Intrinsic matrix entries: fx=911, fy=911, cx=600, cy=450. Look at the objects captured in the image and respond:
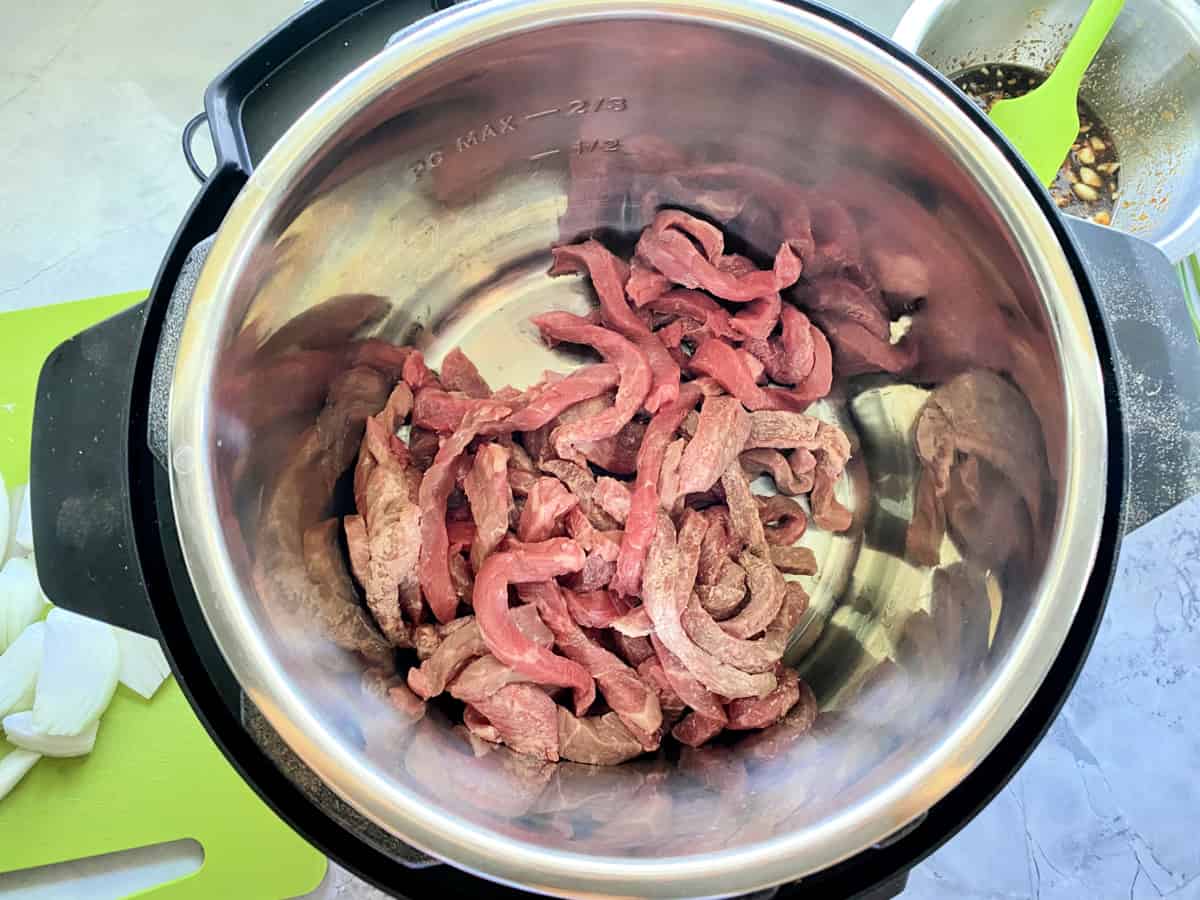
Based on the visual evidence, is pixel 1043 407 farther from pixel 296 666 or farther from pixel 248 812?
pixel 248 812

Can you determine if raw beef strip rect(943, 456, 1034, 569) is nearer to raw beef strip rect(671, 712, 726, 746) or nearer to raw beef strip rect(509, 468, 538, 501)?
raw beef strip rect(671, 712, 726, 746)

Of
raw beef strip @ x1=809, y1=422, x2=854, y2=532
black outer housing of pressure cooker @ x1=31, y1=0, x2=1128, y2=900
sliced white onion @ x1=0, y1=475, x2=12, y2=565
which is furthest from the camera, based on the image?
sliced white onion @ x1=0, y1=475, x2=12, y2=565

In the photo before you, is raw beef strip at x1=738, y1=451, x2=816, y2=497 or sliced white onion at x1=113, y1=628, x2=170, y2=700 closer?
raw beef strip at x1=738, y1=451, x2=816, y2=497

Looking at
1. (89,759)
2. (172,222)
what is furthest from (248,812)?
(172,222)

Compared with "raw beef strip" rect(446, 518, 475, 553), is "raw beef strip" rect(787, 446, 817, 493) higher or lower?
lower

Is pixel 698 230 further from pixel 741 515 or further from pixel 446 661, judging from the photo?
pixel 446 661

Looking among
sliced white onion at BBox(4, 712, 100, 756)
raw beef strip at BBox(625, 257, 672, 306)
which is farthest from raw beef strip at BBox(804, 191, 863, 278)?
sliced white onion at BBox(4, 712, 100, 756)

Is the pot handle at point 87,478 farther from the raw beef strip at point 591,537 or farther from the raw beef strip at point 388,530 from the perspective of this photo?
the raw beef strip at point 591,537
